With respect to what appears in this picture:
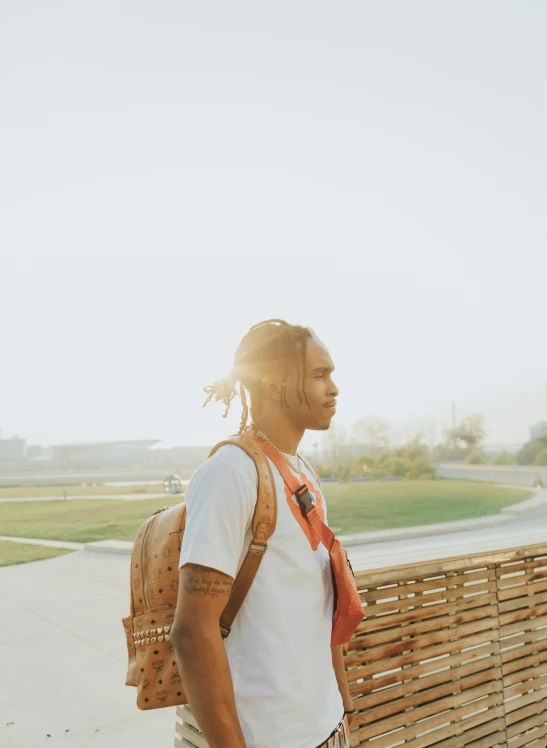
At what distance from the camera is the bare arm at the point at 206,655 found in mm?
1265

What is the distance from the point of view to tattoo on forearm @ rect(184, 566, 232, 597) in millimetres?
1299

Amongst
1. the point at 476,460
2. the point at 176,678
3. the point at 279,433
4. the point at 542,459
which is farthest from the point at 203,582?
the point at 476,460

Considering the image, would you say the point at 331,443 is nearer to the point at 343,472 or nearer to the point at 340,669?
the point at 343,472

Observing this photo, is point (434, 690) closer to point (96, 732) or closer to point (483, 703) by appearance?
point (483, 703)

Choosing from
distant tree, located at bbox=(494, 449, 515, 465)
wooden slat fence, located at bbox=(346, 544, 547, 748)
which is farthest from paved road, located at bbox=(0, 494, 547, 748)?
distant tree, located at bbox=(494, 449, 515, 465)

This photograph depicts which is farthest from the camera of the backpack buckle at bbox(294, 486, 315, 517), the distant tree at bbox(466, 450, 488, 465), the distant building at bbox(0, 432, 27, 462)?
the distant building at bbox(0, 432, 27, 462)

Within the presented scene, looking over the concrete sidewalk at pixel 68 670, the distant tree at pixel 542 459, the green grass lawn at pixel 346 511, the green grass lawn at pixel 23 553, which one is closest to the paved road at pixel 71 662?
the concrete sidewalk at pixel 68 670

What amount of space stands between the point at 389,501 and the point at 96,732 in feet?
59.2

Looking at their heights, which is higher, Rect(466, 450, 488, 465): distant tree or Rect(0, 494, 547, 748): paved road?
Rect(0, 494, 547, 748): paved road

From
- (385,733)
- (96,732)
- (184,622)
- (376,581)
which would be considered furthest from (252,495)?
(96,732)

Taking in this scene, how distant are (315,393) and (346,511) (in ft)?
58.3

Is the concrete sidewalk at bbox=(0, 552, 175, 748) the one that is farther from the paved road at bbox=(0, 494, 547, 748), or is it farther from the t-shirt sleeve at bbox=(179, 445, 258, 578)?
the t-shirt sleeve at bbox=(179, 445, 258, 578)

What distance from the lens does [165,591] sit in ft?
4.83

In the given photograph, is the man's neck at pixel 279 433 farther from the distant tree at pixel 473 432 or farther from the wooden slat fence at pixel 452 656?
the distant tree at pixel 473 432
